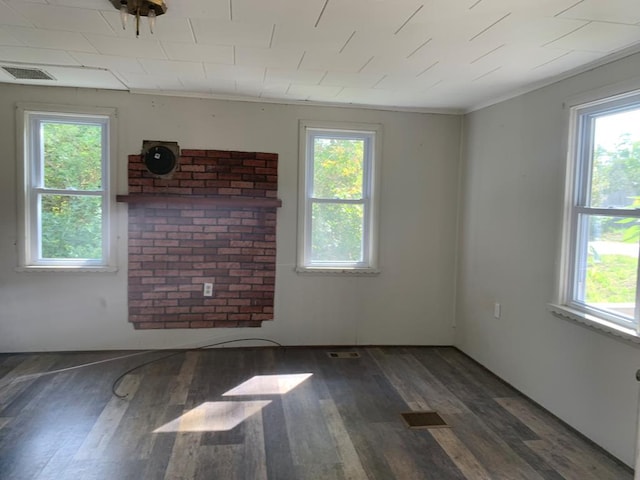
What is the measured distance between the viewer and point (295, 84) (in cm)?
344

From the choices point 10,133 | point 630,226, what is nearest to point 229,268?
point 10,133

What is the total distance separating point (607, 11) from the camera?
1966mm

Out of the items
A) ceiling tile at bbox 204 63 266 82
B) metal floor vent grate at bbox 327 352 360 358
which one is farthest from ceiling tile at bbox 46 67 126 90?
metal floor vent grate at bbox 327 352 360 358

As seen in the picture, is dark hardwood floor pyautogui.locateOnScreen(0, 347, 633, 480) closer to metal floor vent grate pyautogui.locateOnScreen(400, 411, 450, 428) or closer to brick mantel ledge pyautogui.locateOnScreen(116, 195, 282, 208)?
metal floor vent grate pyautogui.locateOnScreen(400, 411, 450, 428)

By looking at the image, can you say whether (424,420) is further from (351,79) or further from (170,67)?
(170,67)

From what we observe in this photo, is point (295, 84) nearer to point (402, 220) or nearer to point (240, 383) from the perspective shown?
point (402, 220)

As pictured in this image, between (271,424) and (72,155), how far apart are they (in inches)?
111

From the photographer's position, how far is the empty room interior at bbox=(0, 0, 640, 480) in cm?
237

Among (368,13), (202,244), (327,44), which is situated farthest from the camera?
(202,244)

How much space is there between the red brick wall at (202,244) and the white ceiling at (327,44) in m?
0.72

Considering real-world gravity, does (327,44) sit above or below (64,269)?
above

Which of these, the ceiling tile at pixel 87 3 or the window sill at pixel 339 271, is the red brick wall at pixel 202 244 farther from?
the ceiling tile at pixel 87 3

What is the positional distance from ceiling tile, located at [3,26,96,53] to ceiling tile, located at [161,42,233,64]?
18.5 inches

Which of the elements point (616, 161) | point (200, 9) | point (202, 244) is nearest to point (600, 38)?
point (616, 161)
